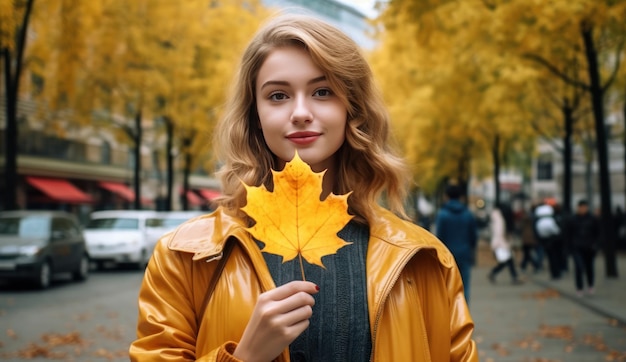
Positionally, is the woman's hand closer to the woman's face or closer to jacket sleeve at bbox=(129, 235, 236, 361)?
jacket sleeve at bbox=(129, 235, 236, 361)

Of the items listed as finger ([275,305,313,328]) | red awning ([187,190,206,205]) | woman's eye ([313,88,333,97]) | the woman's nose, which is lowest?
finger ([275,305,313,328])

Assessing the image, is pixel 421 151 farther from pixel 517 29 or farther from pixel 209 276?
pixel 209 276

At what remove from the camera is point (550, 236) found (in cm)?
1803

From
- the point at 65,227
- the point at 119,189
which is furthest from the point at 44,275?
the point at 119,189

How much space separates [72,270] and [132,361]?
16.6m

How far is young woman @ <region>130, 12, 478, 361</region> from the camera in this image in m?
1.87

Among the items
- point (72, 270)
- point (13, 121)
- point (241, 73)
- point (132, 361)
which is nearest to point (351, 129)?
point (241, 73)

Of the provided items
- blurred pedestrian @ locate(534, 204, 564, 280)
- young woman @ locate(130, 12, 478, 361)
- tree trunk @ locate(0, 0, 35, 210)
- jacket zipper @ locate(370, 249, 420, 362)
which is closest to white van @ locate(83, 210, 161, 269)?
tree trunk @ locate(0, 0, 35, 210)

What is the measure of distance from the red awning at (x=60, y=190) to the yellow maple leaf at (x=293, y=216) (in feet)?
112

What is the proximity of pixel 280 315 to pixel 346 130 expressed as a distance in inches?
27.1

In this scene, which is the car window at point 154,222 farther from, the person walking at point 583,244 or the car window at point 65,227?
the person walking at point 583,244

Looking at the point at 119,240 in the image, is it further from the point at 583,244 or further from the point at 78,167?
the point at 78,167

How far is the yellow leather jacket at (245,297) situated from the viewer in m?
1.84

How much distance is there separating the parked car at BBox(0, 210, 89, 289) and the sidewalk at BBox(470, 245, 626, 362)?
8.91 meters
